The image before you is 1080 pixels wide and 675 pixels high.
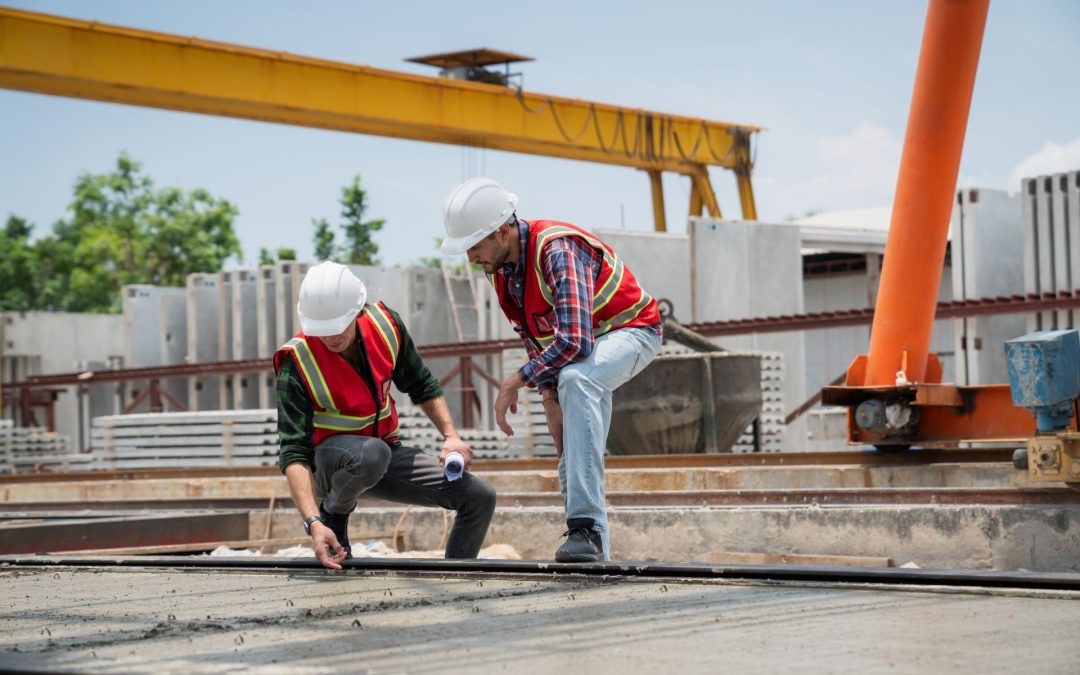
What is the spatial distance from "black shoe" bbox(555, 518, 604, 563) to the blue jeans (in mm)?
27

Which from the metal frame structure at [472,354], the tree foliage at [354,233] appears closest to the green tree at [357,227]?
the tree foliage at [354,233]

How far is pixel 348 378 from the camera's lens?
5.25 metres

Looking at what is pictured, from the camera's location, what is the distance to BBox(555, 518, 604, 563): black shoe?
15.4 feet

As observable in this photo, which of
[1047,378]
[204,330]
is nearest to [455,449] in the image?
[1047,378]

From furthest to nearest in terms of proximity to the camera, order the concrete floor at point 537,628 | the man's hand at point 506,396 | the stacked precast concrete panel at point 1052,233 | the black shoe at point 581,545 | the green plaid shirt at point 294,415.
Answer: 1. the stacked precast concrete panel at point 1052,233
2. the green plaid shirt at point 294,415
3. the man's hand at point 506,396
4. the black shoe at point 581,545
5. the concrete floor at point 537,628

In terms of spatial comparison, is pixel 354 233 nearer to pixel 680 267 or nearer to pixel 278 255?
pixel 278 255

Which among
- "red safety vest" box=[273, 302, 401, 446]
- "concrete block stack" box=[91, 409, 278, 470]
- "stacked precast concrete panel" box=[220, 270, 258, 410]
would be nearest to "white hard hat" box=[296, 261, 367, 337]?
"red safety vest" box=[273, 302, 401, 446]

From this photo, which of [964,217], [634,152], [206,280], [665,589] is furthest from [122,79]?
[665,589]

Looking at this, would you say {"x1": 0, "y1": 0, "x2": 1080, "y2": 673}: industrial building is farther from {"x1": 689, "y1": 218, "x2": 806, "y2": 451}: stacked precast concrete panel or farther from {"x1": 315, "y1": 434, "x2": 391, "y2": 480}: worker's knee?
{"x1": 315, "y1": 434, "x2": 391, "y2": 480}: worker's knee

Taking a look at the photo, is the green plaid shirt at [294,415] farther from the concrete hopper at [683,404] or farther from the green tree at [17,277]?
the green tree at [17,277]

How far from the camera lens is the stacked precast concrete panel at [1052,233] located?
52.5ft

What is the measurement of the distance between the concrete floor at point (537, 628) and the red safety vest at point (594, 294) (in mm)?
1081

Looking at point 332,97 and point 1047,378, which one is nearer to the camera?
point 1047,378

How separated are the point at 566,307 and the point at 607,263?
1.22 ft
